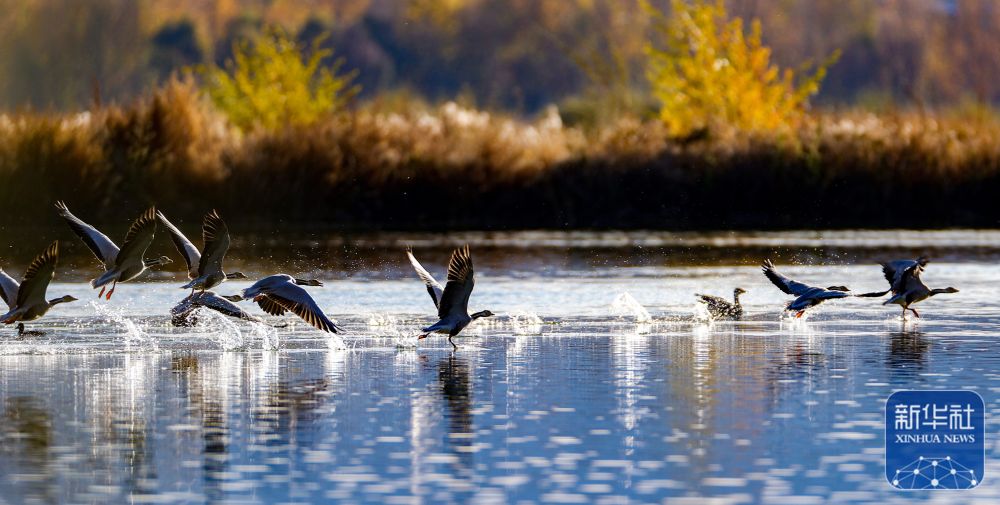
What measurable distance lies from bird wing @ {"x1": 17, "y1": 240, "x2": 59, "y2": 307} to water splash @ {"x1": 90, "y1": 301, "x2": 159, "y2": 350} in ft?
2.62

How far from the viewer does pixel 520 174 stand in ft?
116

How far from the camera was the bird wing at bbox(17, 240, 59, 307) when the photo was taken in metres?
15.8

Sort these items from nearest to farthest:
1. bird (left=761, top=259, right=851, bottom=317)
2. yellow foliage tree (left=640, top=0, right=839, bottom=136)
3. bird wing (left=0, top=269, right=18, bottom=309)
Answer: bird wing (left=0, top=269, right=18, bottom=309)
bird (left=761, top=259, right=851, bottom=317)
yellow foliage tree (left=640, top=0, right=839, bottom=136)

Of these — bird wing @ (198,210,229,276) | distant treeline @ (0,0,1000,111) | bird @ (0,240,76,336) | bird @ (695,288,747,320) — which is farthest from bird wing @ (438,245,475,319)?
distant treeline @ (0,0,1000,111)

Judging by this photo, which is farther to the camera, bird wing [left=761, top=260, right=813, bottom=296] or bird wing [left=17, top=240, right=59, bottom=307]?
bird wing [left=761, top=260, right=813, bottom=296]

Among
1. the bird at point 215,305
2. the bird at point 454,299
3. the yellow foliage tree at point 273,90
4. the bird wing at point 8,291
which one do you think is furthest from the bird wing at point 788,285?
the yellow foliage tree at point 273,90

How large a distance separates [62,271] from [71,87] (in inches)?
2138

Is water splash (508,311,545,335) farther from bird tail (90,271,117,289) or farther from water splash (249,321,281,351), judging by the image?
bird tail (90,271,117,289)

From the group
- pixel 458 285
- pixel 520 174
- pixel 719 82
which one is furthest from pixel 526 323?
pixel 719 82

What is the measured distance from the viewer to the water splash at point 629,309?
18469mm

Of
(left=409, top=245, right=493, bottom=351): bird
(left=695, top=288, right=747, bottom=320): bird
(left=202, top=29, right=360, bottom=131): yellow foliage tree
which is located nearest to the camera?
(left=409, top=245, right=493, bottom=351): bird

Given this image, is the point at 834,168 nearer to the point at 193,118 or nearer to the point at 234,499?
the point at 193,118

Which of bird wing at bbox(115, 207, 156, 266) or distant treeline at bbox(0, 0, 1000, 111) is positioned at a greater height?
distant treeline at bbox(0, 0, 1000, 111)

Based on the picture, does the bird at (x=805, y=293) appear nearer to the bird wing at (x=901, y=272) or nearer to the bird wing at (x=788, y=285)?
the bird wing at (x=788, y=285)
